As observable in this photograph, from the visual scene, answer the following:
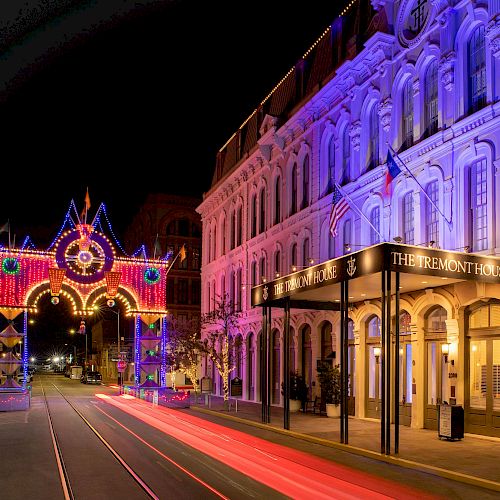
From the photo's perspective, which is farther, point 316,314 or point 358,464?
point 316,314

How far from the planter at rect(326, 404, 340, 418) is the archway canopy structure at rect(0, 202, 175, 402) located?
17.1m

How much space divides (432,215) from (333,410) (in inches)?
362

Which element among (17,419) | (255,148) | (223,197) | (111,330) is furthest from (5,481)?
(111,330)

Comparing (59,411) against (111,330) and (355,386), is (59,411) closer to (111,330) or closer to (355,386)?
(355,386)

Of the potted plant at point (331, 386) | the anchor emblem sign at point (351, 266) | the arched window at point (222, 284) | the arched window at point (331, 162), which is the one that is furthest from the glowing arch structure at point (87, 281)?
the anchor emblem sign at point (351, 266)

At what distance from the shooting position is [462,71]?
75.8 ft

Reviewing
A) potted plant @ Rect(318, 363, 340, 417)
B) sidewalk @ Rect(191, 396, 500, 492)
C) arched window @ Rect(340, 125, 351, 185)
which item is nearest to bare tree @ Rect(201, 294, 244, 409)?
sidewalk @ Rect(191, 396, 500, 492)

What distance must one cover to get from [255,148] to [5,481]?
3040cm

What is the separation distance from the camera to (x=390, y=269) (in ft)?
58.3

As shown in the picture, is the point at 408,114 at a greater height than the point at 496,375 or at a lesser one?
greater

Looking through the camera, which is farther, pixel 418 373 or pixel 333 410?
pixel 333 410

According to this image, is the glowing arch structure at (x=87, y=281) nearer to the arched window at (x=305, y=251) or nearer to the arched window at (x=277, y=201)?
the arched window at (x=277, y=201)

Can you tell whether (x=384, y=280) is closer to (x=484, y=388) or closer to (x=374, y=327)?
(x=484, y=388)

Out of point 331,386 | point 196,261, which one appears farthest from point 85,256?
point 196,261
